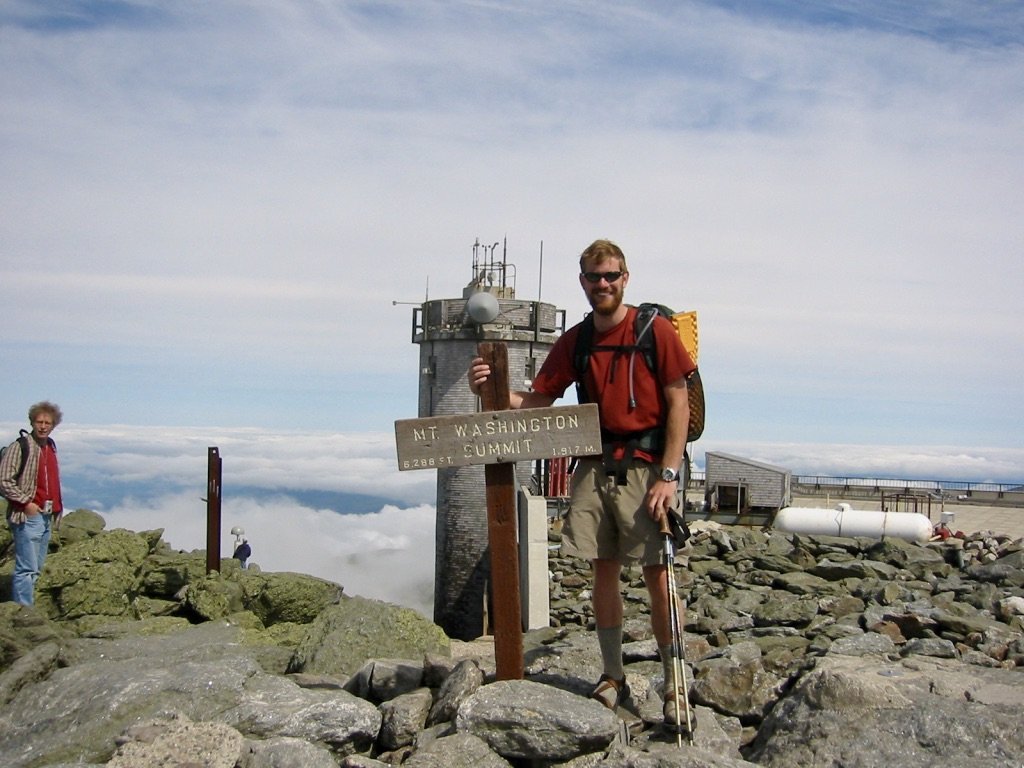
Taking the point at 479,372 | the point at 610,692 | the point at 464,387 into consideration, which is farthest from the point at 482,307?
the point at 610,692

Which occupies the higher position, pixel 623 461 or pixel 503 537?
pixel 623 461

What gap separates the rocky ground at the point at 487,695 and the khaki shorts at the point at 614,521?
808 mm

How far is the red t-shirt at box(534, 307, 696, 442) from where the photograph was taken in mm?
5824

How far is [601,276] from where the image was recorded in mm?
5879

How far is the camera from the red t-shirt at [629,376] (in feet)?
19.1

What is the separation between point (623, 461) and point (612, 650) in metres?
1.09

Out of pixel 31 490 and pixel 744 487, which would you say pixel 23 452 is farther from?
pixel 744 487

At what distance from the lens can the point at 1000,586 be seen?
14.1 meters

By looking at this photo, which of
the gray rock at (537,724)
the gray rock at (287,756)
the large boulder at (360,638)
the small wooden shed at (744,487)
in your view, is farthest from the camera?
the small wooden shed at (744,487)

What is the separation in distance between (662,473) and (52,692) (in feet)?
12.5

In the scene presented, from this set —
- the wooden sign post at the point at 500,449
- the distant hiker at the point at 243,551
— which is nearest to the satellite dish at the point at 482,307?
the distant hiker at the point at 243,551

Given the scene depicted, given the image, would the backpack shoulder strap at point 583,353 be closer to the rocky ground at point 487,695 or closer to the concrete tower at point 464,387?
the rocky ground at point 487,695

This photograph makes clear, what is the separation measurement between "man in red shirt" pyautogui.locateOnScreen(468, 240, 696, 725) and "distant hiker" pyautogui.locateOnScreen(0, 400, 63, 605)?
6055 millimetres

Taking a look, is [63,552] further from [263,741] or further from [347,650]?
[263,741]
